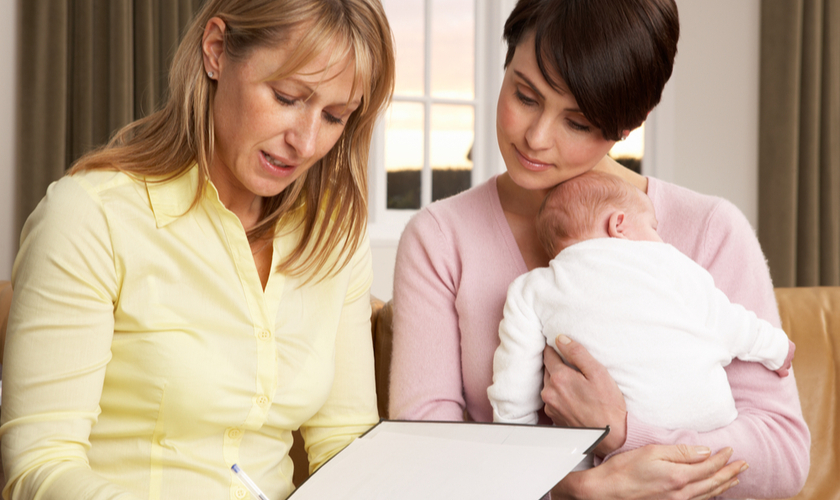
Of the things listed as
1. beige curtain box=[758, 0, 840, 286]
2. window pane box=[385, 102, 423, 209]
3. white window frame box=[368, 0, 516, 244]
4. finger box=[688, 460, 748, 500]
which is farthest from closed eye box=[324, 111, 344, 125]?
beige curtain box=[758, 0, 840, 286]

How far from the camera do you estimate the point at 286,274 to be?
1.21 metres

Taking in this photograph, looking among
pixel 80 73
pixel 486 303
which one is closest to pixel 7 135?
pixel 80 73

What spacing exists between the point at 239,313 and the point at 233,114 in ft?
1.01

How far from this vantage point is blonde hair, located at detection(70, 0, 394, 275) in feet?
3.44

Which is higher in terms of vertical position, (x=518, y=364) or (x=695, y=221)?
(x=695, y=221)

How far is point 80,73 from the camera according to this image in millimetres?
2809

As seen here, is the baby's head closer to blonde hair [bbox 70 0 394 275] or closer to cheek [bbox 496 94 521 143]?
cheek [bbox 496 94 521 143]

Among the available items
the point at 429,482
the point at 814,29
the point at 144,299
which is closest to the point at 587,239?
the point at 429,482

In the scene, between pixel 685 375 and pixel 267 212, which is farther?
pixel 267 212

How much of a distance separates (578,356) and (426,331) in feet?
1.06

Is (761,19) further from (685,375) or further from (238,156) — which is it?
(238,156)

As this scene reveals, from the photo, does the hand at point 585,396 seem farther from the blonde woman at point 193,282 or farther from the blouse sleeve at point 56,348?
the blouse sleeve at point 56,348

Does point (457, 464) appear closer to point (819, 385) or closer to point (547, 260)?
point (547, 260)

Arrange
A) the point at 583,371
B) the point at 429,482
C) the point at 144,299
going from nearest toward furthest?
the point at 429,482
the point at 144,299
the point at 583,371
